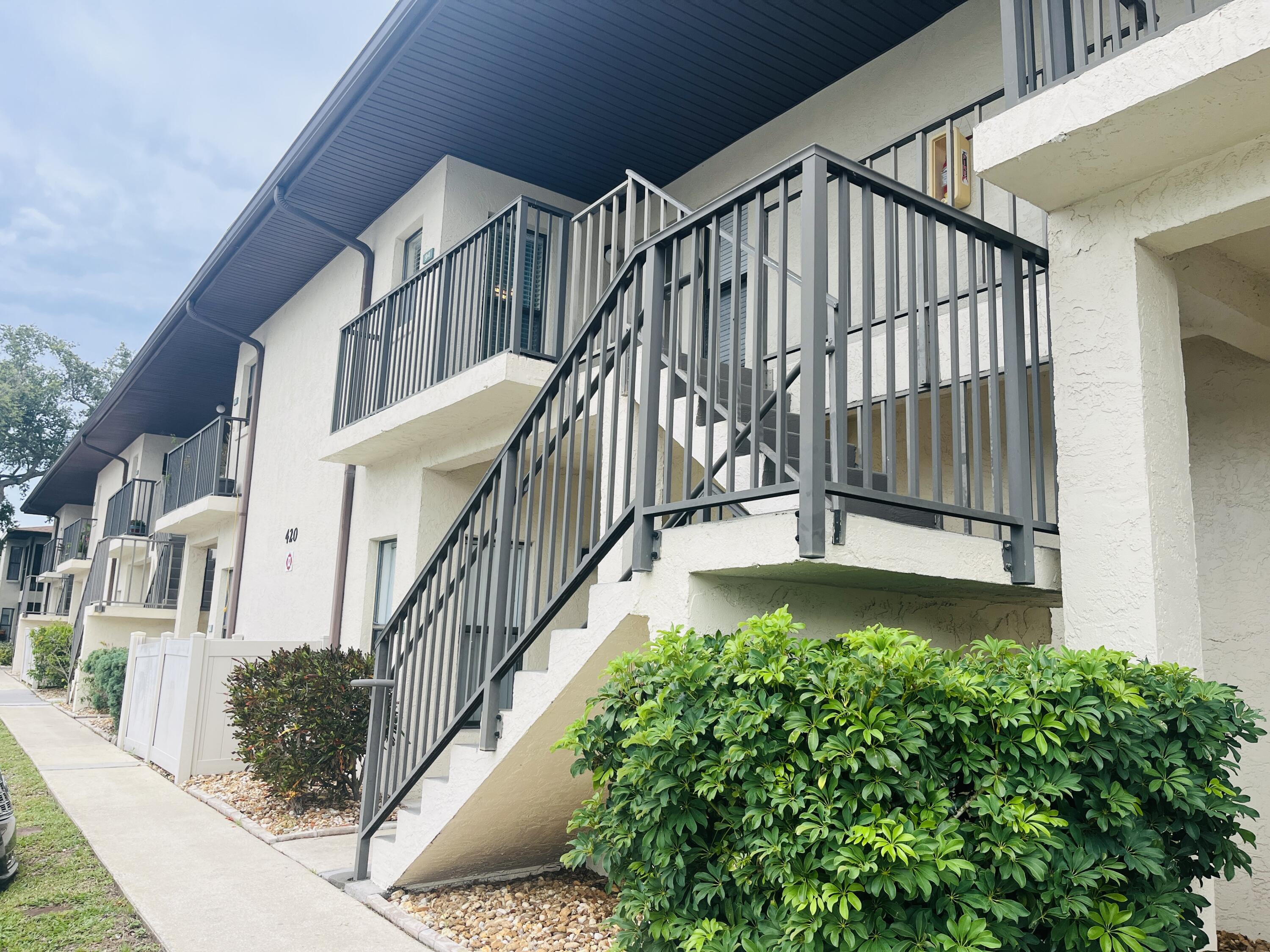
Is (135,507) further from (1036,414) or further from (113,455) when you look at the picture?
(1036,414)

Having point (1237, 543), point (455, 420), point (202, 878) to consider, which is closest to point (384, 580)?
point (455, 420)

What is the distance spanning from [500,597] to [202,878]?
2.84 metres

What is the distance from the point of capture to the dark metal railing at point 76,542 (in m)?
27.4

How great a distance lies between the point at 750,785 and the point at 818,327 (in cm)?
160

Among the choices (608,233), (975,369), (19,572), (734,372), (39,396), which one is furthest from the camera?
(19,572)

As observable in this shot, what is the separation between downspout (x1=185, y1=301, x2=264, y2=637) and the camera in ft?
47.0

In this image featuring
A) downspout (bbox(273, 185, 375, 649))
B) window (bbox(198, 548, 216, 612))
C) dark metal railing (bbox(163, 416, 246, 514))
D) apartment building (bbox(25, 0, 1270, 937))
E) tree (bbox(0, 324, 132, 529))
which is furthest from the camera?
tree (bbox(0, 324, 132, 529))

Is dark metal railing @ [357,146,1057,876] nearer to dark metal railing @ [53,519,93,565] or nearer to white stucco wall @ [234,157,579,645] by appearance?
white stucco wall @ [234,157,579,645]

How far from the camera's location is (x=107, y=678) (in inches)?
627

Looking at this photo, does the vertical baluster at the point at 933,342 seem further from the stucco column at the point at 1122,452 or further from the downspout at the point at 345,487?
the downspout at the point at 345,487

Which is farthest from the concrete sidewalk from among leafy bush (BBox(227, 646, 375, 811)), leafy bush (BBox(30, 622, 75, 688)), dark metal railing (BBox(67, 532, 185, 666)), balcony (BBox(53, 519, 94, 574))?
balcony (BBox(53, 519, 94, 574))

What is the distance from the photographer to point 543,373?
7484 millimetres

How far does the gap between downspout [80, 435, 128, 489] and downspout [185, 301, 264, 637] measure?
37.0 ft

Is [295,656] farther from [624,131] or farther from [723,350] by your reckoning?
[624,131]
